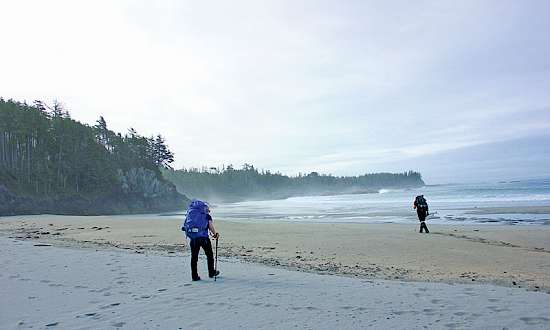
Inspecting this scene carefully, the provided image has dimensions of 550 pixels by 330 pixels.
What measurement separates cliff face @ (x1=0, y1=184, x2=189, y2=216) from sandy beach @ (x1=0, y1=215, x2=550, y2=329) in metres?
41.2

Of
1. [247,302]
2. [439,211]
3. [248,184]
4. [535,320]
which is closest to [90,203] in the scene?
[439,211]

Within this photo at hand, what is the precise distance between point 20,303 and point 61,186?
5850 cm

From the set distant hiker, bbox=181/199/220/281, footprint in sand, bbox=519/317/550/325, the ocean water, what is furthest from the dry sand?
the ocean water

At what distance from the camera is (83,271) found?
30.0 ft

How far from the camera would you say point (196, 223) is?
864cm

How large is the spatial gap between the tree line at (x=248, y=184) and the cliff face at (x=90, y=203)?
163 ft

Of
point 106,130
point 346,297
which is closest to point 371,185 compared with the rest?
point 106,130

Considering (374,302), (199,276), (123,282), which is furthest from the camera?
(199,276)

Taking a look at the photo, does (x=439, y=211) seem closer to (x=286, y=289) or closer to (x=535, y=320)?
(x=286, y=289)

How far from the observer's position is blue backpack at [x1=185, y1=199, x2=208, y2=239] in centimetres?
857

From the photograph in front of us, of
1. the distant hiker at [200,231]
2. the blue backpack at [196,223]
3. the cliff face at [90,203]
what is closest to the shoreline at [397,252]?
the distant hiker at [200,231]

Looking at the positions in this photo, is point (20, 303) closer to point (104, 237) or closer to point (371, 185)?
point (104, 237)

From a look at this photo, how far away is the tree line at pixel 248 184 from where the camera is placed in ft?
424

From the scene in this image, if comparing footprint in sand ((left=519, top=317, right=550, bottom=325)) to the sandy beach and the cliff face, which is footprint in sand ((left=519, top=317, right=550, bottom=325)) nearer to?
the sandy beach
